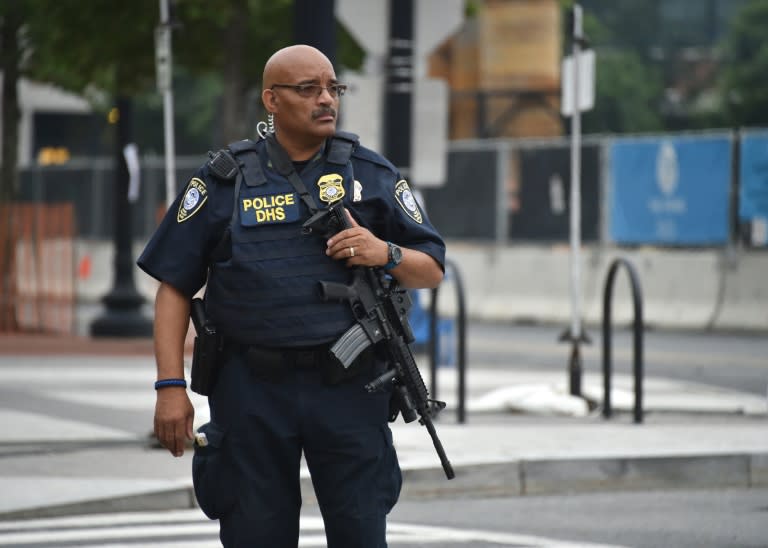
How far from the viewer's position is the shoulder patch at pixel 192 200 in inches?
182

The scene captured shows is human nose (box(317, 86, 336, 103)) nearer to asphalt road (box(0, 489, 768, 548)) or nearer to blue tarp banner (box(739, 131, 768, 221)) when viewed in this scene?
asphalt road (box(0, 489, 768, 548))

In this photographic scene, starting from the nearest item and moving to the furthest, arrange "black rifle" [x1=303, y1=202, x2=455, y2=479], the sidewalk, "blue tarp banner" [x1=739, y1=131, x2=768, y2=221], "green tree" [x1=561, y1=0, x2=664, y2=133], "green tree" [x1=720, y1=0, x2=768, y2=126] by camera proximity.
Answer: "black rifle" [x1=303, y1=202, x2=455, y2=479]
the sidewalk
"blue tarp banner" [x1=739, y1=131, x2=768, y2=221]
"green tree" [x1=720, y1=0, x2=768, y2=126]
"green tree" [x1=561, y1=0, x2=664, y2=133]

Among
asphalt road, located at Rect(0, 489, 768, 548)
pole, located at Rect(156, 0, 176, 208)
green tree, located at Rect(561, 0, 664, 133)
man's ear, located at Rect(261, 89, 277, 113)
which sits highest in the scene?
green tree, located at Rect(561, 0, 664, 133)

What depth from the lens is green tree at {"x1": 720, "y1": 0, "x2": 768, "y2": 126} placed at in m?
66.9

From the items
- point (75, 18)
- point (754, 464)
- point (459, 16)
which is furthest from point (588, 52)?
point (75, 18)

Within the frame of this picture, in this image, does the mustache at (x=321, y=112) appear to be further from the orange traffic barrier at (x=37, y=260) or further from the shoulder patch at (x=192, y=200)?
the orange traffic barrier at (x=37, y=260)

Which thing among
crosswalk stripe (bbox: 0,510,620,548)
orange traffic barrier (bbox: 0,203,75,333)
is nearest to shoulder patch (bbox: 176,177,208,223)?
crosswalk stripe (bbox: 0,510,620,548)

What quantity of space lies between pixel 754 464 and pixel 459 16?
4036 mm

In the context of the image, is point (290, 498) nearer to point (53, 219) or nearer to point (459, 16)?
point (459, 16)

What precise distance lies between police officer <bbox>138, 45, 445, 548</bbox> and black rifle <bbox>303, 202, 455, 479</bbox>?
0.12 feet

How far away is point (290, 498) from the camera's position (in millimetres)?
4652

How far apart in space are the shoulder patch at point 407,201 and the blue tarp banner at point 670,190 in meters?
15.6

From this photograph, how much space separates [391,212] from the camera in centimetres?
473

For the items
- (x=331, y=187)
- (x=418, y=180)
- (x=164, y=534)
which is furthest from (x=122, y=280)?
(x=331, y=187)
